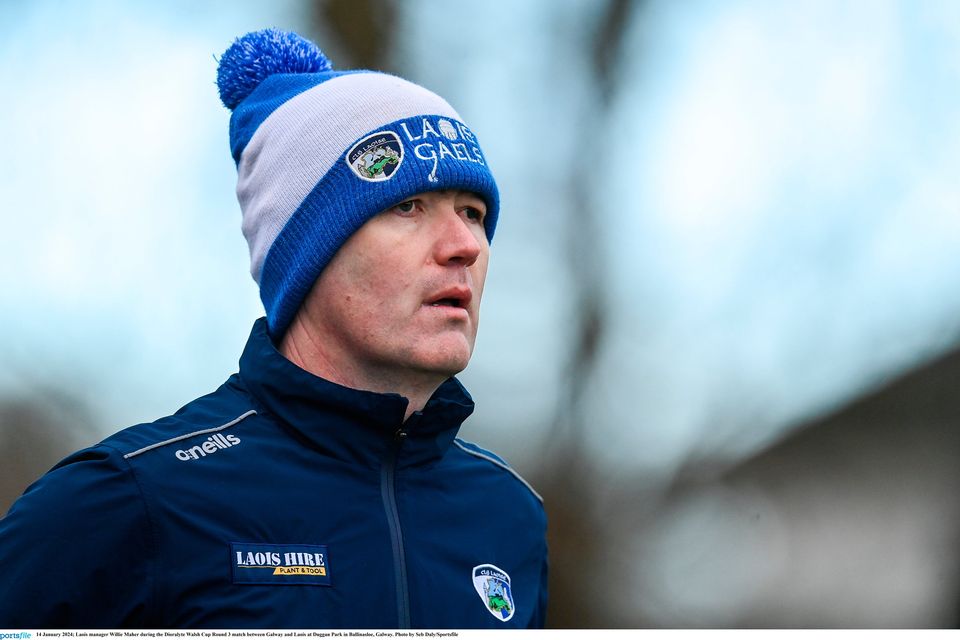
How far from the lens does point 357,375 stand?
172 cm

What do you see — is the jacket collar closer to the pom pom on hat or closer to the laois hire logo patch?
the laois hire logo patch

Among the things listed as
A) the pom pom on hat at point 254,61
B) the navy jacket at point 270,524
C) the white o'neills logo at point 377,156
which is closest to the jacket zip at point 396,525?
the navy jacket at point 270,524

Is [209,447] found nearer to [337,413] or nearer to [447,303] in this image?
[337,413]

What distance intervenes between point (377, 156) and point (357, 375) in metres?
0.36

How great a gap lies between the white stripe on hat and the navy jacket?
22 centimetres

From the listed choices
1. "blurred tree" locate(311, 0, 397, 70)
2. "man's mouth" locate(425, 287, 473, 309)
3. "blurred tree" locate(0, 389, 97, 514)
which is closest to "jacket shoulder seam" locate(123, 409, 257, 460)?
"man's mouth" locate(425, 287, 473, 309)

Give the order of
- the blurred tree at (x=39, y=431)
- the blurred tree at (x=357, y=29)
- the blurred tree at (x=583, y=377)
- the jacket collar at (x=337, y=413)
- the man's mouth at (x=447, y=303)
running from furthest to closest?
the blurred tree at (x=583, y=377), the blurred tree at (x=357, y=29), the blurred tree at (x=39, y=431), the man's mouth at (x=447, y=303), the jacket collar at (x=337, y=413)

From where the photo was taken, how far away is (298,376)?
162 cm

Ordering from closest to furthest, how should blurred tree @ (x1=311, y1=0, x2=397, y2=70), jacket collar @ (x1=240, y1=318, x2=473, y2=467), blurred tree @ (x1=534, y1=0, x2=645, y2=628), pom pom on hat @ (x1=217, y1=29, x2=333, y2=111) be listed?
jacket collar @ (x1=240, y1=318, x2=473, y2=467) < pom pom on hat @ (x1=217, y1=29, x2=333, y2=111) < blurred tree @ (x1=311, y1=0, x2=397, y2=70) < blurred tree @ (x1=534, y1=0, x2=645, y2=628)

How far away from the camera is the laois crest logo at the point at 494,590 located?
65.0 inches

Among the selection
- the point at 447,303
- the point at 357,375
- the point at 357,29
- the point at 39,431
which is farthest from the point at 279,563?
the point at 357,29

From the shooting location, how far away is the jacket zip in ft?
4.91

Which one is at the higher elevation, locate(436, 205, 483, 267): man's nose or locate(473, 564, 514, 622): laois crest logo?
locate(436, 205, 483, 267): man's nose

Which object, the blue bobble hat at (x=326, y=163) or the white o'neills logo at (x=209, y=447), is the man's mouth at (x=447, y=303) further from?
the white o'neills logo at (x=209, y=447)
